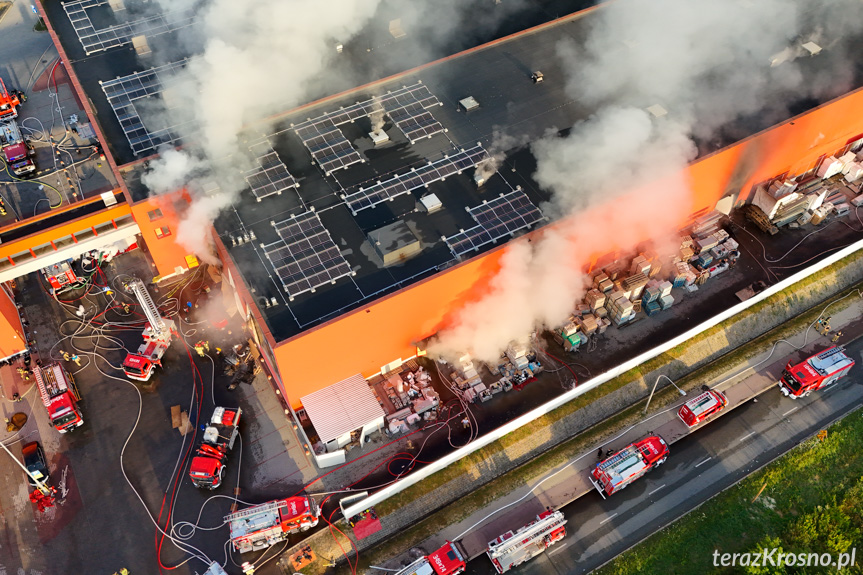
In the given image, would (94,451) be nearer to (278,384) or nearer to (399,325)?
(278,384)

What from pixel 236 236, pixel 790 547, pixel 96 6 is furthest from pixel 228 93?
pixel 790 547

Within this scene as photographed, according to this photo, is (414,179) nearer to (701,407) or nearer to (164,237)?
(164,237)

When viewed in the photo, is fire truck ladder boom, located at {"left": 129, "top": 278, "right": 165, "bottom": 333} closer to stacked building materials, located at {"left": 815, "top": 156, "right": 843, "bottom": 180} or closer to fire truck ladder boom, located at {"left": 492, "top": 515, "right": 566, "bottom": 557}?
fire truck ladder boom, located at {"left": 492, "top": 515, "right": 566, "bottom": 557}

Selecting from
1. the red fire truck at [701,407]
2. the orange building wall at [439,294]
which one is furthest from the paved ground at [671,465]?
the orange building wall at [439,294]

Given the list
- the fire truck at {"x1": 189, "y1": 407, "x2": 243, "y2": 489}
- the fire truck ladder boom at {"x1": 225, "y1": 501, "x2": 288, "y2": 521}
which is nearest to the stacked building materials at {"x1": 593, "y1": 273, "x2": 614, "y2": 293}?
the fire truck ladder boom at {"x1": 225, "y1": 501, "x2": 288, "y2": 521}

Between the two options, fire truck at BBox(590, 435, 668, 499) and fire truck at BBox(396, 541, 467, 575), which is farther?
fire truck at BBox(590, 435, 668, 499)

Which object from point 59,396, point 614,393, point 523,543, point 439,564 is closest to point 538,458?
point 523,543
